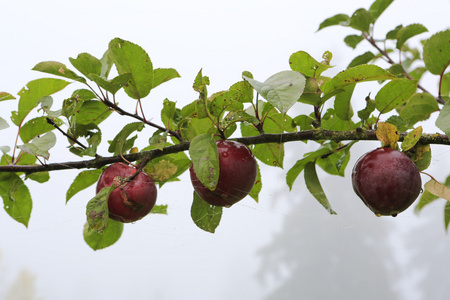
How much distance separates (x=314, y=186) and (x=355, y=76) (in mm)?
126

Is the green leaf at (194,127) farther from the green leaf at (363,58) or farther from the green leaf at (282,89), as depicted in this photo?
the green leaf at (363,58)

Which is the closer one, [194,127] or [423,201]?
[194,127]

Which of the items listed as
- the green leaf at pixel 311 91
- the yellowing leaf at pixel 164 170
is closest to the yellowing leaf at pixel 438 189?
the green leaf at pixel 311 91

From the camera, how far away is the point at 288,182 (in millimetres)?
514

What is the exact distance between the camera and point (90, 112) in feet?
1.65

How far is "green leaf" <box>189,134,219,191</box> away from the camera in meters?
0.37

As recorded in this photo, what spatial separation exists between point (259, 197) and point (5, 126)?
0.32 meters

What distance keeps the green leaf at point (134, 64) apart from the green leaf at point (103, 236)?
0.19 m

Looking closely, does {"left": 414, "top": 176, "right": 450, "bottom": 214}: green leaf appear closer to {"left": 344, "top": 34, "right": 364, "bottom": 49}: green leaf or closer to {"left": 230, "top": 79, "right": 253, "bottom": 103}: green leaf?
{"left": 230, "top": 79, "right": 253, "bottom": 103}: green leaf

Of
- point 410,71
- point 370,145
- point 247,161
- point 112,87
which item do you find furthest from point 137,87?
point 370,145

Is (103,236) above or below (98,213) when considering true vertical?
below

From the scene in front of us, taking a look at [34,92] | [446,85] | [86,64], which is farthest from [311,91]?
[446,85]

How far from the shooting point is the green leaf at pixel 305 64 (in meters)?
0.42

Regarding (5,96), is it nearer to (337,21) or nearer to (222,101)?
(222,101)
